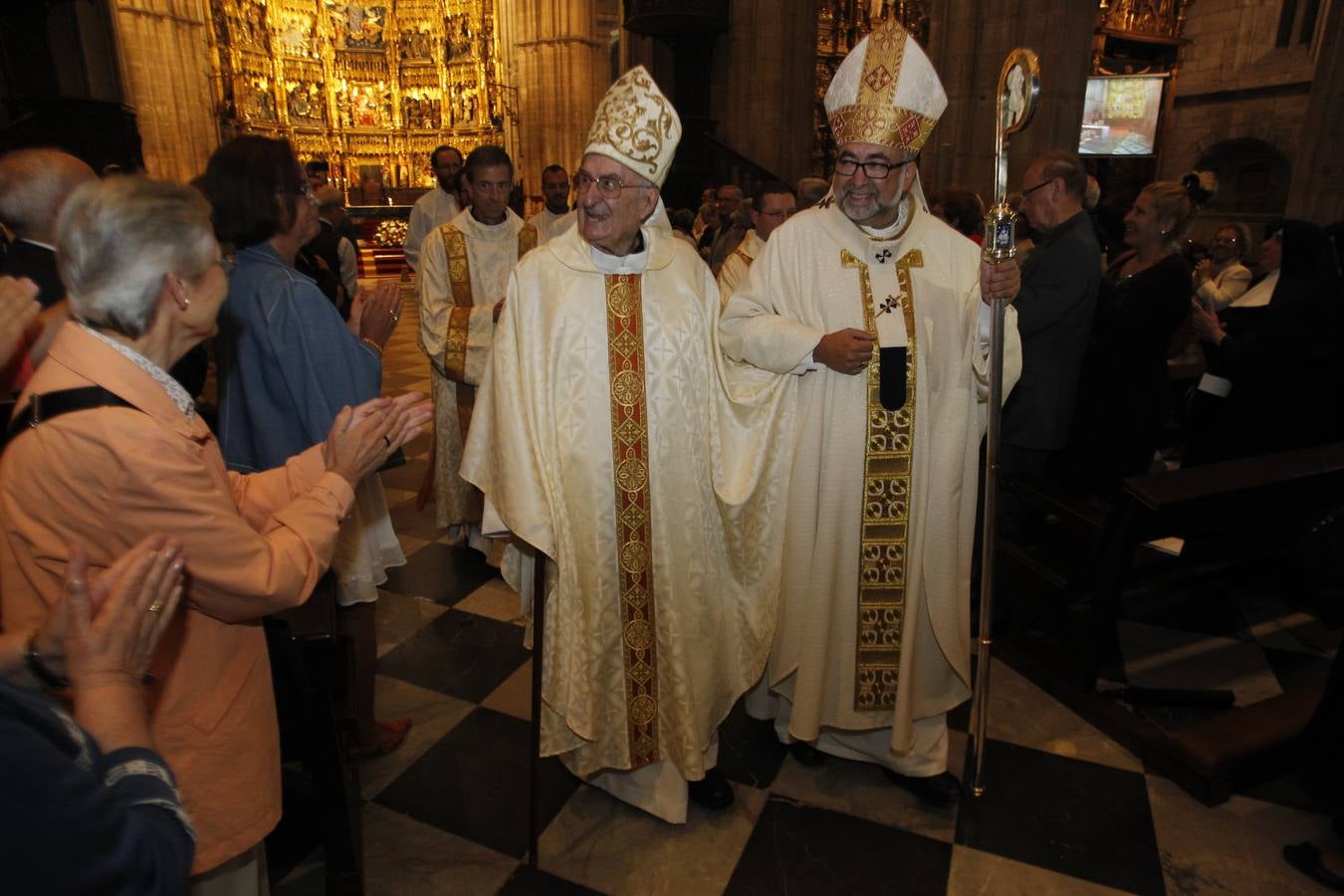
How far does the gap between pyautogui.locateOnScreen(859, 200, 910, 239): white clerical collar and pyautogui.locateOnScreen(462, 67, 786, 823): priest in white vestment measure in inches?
19.1

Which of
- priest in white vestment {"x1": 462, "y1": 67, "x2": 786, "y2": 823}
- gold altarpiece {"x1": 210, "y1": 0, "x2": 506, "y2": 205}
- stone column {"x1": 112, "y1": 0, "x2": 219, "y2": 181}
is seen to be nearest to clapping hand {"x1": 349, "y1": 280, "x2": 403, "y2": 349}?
priest in white vestment {"x1": 462, "y1": 67, "x2": 786, "y2": 823}

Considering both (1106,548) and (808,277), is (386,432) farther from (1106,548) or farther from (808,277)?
(1106,548)

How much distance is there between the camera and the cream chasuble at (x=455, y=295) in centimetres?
371

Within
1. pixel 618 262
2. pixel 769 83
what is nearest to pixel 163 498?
pixel 618 262

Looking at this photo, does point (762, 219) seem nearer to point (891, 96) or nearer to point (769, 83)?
point (891, 96)

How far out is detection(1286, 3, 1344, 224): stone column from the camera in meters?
6.64

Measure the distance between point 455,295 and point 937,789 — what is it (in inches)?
119

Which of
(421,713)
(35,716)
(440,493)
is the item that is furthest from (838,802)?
(440,493)

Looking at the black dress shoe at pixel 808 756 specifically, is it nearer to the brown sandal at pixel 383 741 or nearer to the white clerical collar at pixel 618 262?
the brown sandal at pixel 383 741

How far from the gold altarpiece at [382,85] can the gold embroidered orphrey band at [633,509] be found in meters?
19.9

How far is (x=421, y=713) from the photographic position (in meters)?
2.75

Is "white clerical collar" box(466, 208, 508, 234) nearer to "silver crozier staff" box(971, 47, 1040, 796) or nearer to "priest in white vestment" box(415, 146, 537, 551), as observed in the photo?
"priest in white vestment" box(415, 146, 537, 551)

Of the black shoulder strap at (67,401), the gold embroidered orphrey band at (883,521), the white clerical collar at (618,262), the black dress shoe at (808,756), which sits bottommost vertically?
the black dress shoe at (808,756)

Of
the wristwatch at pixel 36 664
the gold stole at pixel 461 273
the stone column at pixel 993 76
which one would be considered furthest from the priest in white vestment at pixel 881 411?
the stone column at pixel 993 76
